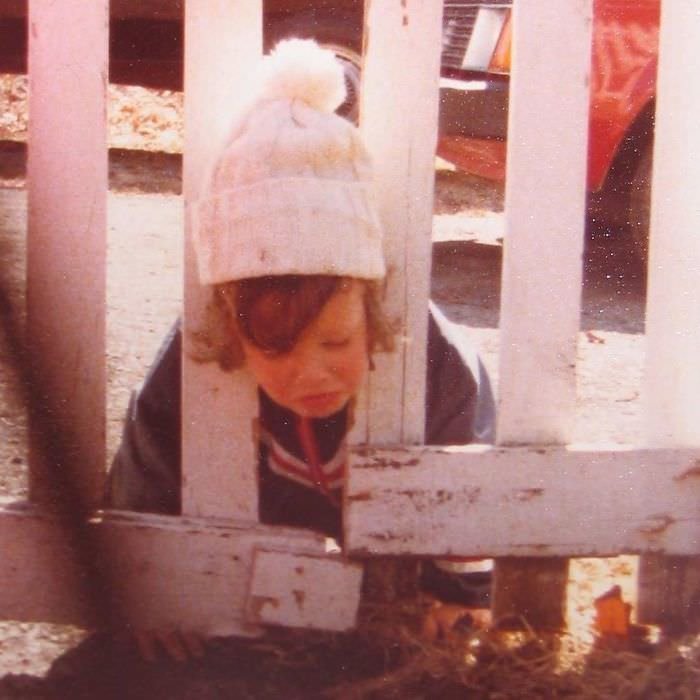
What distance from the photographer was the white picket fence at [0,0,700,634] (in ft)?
6.23

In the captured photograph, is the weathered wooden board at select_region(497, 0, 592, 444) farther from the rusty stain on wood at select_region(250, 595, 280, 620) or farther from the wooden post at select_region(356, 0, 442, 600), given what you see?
the rusty stain on wood at select_region(250, 595, 280, 620)

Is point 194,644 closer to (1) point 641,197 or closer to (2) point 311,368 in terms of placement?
(2) point 311,368

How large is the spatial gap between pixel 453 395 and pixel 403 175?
43 cm

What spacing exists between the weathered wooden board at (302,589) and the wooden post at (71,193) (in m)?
0.30

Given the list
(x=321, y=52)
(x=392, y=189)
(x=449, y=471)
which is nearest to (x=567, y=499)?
(x=449, y=471)

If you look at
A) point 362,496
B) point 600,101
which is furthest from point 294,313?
point 600,101

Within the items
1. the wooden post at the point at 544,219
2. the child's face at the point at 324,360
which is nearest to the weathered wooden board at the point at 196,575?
the child's face at the point at 324,360

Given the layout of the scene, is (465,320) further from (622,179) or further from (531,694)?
(531,694)

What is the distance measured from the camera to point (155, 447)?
2223 mm

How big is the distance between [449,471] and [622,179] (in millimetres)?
3057

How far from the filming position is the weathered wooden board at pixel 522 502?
2.00 metres

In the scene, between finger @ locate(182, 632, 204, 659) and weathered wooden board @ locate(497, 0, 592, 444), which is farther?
finger @ locate(182, 632, 204, 659)

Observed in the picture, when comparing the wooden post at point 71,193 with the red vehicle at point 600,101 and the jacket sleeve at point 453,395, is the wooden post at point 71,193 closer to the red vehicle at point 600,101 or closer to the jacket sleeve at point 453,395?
the jacket sleeve at point 453,395

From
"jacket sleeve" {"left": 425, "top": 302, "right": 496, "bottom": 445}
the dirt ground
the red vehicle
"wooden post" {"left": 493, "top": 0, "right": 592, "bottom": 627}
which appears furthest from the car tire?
"wooden post" {"left": 493, "top": 0, "right": 592, "bottom": 627}
